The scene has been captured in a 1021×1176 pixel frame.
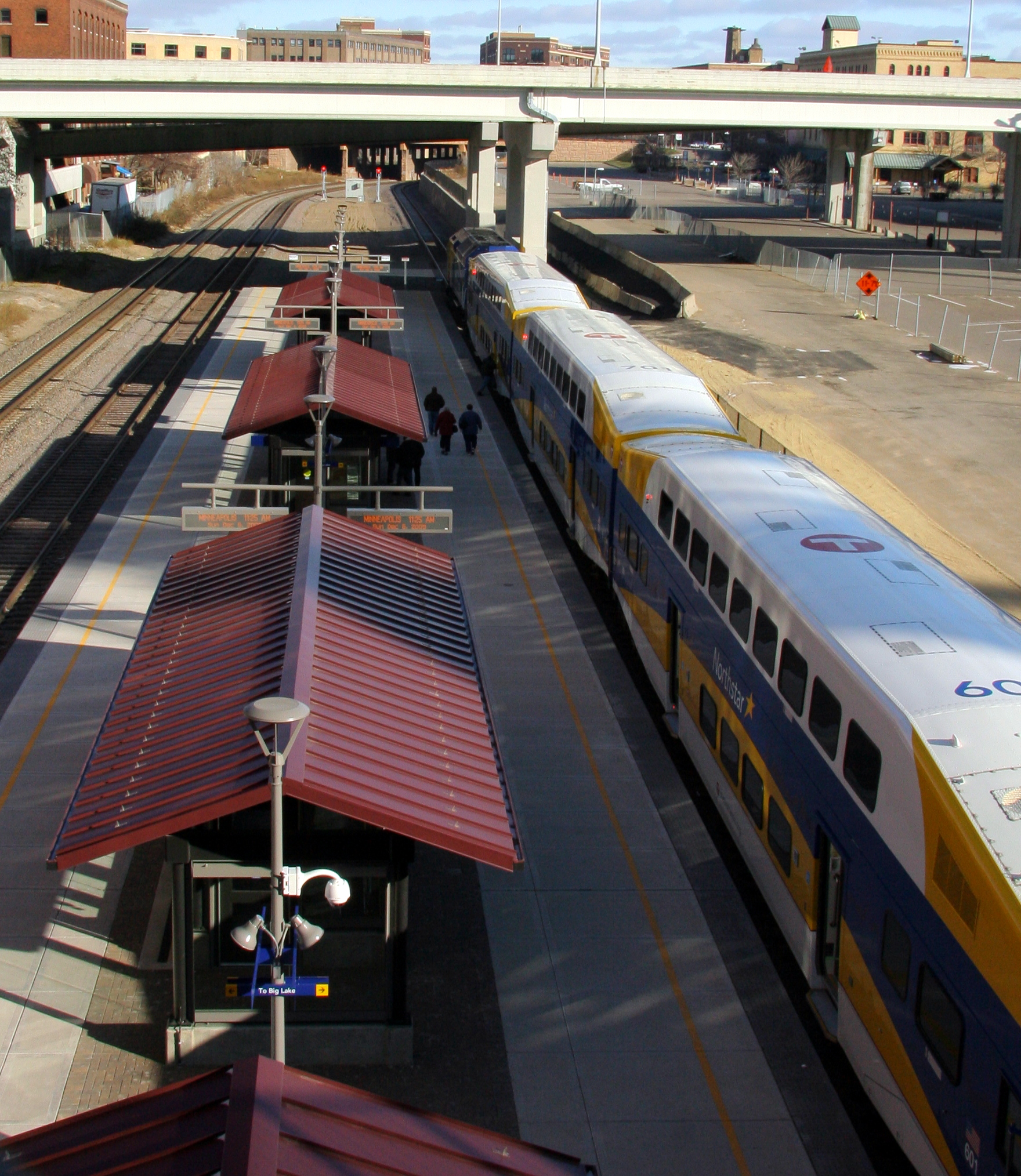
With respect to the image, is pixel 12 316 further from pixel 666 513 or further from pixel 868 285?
pixel 666 513

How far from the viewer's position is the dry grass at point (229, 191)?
78.9 metres

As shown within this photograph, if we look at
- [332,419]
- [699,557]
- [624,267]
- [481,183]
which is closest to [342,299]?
[332,419]

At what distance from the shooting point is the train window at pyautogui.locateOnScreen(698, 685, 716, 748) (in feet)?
44.2

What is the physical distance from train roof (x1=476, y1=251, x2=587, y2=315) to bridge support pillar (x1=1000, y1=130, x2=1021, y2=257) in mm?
35931

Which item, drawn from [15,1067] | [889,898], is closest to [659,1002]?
[889,898]

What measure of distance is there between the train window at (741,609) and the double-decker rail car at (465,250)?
95.9 ft

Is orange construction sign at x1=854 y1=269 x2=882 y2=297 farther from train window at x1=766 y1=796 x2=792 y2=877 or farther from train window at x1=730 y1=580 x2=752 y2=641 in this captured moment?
train window at x1=766 y1=796 x2=792 y2=877

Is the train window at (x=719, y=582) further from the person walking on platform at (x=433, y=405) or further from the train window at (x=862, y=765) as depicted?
the person walking on platform at (x=433, y=405)

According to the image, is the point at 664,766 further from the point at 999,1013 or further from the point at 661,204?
the point at 661,204

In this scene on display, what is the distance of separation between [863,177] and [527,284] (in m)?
54.9

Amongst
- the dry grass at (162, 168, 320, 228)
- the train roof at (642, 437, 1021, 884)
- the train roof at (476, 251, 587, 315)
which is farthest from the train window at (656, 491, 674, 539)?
the dry grass at (162, 168, 320, 228)

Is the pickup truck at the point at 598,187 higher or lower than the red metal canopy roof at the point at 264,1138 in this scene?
higher

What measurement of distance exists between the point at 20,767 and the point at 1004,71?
504 ft

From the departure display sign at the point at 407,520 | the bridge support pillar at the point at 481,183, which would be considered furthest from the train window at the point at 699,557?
the bridge support pillar at the point at 481,183
